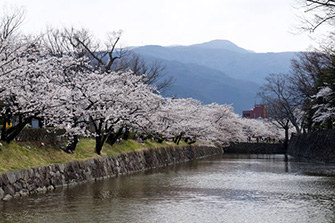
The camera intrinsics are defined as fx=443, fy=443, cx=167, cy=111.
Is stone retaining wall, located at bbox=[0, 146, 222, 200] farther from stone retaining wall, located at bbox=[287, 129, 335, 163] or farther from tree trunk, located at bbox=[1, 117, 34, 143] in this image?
stone retaining wall, located at bbox=[287, 129, 335, 163]

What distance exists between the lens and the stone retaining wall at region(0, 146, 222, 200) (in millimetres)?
17828

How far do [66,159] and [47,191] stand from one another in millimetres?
3831

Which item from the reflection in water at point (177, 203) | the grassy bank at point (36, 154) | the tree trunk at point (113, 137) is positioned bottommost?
the reflection in water at point (177, 203)

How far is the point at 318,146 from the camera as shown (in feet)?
167

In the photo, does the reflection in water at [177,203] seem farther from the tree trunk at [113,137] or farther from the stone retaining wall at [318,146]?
the stone retaining wall at [318,146]

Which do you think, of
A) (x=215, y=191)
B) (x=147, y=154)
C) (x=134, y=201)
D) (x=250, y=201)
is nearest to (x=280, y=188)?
(x=215, y=191)

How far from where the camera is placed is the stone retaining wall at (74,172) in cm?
1783

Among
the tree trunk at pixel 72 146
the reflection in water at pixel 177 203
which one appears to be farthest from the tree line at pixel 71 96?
the reflection in water at pixel 177 203

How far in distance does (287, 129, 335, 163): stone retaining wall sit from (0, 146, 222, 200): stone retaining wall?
16.2 metres

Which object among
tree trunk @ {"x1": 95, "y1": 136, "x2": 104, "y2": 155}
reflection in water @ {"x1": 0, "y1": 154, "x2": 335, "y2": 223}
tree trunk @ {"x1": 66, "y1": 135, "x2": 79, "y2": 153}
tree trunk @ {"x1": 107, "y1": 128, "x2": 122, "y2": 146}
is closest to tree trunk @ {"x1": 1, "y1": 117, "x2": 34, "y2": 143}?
reflection in water @ {"x1": 0, "y1": 154, "x2": 335, "y2": 223}

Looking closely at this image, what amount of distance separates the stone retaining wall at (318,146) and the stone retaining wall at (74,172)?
53.2 ft

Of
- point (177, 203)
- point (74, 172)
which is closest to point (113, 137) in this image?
point (74, 172)

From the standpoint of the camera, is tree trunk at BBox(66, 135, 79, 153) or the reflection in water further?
tree trunk at BBox(66, 135, 79, 153)

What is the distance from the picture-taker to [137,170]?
3306cm
